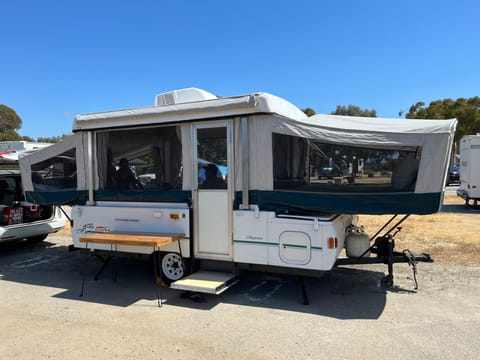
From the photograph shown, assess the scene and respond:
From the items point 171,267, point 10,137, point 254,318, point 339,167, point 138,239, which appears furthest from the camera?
point 10,137

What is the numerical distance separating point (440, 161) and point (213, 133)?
9.08 feet

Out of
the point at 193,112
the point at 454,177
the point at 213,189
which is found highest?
the point at 193,112

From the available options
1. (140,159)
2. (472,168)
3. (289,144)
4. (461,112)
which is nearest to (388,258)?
(289,144)

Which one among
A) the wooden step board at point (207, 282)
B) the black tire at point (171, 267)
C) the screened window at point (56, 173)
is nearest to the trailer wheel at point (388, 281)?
the wooden step board at point (207, 282)

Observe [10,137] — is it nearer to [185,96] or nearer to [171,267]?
[185,96]

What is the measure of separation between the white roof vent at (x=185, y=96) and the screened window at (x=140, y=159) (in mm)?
545

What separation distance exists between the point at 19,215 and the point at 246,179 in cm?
514

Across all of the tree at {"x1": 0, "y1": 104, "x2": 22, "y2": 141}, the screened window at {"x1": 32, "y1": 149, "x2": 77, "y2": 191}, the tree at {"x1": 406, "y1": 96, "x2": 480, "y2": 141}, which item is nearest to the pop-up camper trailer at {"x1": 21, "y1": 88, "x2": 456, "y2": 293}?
the screened window at {"x1": 32, "y1": 149, "x2": 77, "y2": 191}

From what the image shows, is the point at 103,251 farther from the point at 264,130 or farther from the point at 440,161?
the point at 440,161

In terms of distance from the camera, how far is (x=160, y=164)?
549 cm

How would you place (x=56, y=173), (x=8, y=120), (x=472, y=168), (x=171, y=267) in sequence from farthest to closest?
(x=8, y=120) → (x=472, y=168) → (x=56, y=173) → (x=171, y=267)

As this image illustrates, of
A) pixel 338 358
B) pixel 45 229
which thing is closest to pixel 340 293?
pixel 338 358

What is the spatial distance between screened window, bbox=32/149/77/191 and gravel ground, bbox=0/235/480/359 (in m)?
1.48

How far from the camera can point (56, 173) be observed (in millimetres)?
6273
